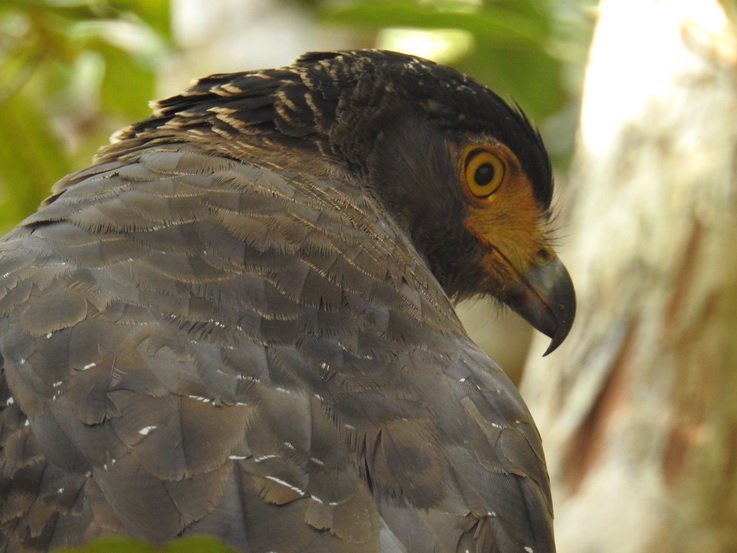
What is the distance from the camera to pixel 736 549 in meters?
3.67

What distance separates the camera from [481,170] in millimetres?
3562

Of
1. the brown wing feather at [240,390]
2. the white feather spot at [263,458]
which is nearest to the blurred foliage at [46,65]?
the brown wing feather at [240,390]

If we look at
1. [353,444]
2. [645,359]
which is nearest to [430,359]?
[353,444]

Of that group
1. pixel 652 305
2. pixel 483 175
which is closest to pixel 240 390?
pixel 483 175

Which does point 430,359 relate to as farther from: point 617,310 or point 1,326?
point 617,310

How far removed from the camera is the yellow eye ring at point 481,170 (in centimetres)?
355

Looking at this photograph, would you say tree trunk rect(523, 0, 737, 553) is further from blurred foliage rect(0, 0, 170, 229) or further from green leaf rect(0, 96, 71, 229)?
green leaf rect(0, 96, 71, 229)

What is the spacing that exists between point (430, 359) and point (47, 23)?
93.9 inches

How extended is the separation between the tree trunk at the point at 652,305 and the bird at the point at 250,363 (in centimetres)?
109

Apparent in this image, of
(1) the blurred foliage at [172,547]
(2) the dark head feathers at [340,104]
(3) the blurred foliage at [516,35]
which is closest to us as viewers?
(1) the blurred foliage at [172,547]

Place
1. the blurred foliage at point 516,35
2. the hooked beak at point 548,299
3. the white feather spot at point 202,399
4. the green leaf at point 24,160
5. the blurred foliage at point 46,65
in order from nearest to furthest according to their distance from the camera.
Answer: the white feather spot at point 202,399 < the hooked beak at point 548,299 < the blurred foliage at point 46,65 < the green leaf at point 24,160 < the blurred foliage at point 516,35

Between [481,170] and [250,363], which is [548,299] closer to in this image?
[481,170]

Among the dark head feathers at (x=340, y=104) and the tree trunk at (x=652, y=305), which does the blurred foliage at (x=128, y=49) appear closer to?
the dark head feathers at (x=340, y=104)

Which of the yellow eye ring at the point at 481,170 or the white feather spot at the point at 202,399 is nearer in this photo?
the white feather spot at the point at 202,399
